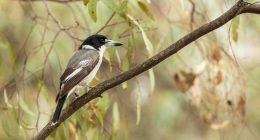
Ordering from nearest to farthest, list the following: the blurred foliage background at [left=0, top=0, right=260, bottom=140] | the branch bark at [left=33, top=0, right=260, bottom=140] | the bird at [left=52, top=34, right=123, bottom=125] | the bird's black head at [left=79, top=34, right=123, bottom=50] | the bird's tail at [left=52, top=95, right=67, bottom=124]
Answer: the branch bark at [left=33, top=0, right=260, bottom=140] → the bird's tail at [left=52, top=95, right=67, bottom=124] → the bird at [left=52, top=34, right=123, bottom=125] → the blurred foliage background at [left=0, top=0, right=260, bottom=140] → the bird's black head at [left=79, top=34, right=123, bottom=50]

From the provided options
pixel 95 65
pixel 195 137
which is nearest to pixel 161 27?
pixel 95 65

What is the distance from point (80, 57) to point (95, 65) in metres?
0.19

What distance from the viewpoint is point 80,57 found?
4379 mm

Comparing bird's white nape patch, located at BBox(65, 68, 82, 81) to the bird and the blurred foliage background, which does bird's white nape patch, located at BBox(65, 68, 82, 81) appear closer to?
the bird

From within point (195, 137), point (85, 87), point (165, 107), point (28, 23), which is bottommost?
point (195, 137)

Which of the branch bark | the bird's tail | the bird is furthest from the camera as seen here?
the bird

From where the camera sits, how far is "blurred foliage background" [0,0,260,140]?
4129 mm

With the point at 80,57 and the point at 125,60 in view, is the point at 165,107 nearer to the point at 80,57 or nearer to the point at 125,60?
the point at 80,57

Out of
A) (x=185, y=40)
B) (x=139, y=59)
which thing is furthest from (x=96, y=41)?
(x=139, y=59)

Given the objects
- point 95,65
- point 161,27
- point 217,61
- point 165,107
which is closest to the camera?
point 95,65

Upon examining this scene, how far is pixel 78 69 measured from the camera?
4258mm

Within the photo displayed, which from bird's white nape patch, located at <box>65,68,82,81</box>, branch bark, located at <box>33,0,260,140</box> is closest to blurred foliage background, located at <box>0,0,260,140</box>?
bird's white nape patch, located at <box>65,68,82,81</box>

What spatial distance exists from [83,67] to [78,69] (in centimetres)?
3

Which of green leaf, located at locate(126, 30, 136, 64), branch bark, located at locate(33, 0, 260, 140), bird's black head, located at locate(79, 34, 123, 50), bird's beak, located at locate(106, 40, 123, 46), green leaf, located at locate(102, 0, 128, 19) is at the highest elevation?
branch bark, located at locate(33, 0, 260, 140)
